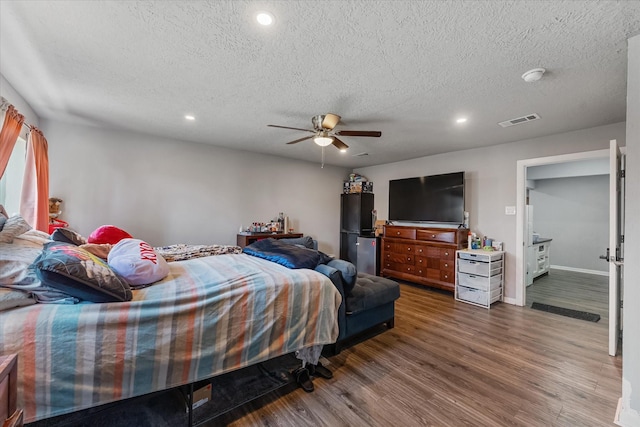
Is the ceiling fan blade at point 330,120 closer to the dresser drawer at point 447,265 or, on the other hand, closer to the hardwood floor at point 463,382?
the hardwood floor at point 463,382

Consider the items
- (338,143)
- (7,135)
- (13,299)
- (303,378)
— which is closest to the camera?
(13,299)

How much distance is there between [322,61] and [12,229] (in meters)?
2.30

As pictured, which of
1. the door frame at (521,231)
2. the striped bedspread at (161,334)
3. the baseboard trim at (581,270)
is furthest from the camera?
the baseboard trim at (581,270)

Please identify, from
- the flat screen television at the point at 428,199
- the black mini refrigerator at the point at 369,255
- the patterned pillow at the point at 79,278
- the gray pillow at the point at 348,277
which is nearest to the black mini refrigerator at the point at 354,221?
the black mini refrigerator at the point at 369,255

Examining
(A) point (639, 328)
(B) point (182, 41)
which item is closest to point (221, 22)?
(B) point (182, 41)

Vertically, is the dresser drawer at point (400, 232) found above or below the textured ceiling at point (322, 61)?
below

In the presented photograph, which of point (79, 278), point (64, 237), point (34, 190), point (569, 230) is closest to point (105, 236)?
point (64, 237)

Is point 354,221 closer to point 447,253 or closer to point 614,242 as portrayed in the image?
point 447,253

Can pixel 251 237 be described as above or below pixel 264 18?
below

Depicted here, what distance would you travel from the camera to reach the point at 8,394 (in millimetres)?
816

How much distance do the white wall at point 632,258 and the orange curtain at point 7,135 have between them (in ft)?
14.9

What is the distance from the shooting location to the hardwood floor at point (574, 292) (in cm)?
371

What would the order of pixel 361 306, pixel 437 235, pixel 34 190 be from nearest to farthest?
pixel 361 306 → pixel 34 190 → pixel 437 235

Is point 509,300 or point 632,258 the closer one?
point 632,258
